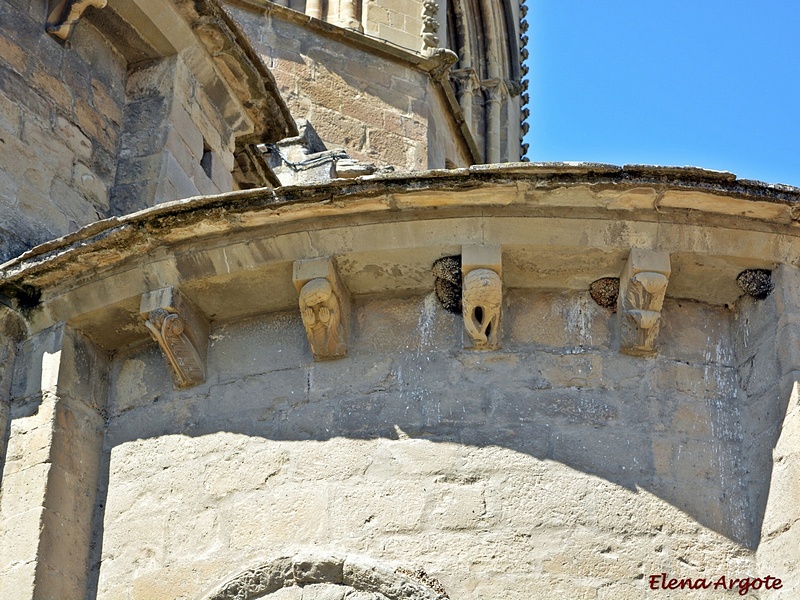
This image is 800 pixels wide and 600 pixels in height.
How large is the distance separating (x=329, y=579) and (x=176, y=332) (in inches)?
54.0

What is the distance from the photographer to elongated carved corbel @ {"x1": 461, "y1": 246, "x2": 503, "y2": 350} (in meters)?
6.86

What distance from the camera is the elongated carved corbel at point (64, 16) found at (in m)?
8.33

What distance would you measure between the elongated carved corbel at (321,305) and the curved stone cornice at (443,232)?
66 millimetres

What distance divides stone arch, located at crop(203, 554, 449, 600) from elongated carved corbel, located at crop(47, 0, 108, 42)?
3261mm

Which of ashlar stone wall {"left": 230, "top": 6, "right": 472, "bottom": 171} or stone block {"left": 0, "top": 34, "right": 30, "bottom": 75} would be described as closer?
stone block {"left": 0, "top": 34, "right": 30, "bottom": 75}

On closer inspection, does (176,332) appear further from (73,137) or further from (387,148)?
(387,148)

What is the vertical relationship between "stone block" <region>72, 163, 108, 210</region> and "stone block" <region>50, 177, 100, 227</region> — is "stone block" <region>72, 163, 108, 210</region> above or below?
above

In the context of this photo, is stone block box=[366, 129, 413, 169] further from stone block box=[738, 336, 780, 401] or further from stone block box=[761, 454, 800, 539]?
stone block box=[761, 454, 800, 539]

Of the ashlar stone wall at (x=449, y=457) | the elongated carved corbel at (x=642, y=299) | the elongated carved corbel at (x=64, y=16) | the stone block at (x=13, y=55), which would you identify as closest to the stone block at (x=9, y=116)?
the stone block at (x=13, y=55)

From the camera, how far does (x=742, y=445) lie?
6.73 metres

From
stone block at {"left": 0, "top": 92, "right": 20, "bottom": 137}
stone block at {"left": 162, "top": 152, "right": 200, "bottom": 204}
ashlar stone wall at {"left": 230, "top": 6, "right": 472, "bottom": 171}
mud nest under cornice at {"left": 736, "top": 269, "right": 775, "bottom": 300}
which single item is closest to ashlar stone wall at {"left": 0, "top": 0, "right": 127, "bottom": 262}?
stone block at {"left": 0, "top": 92, "right": 20, "bottom": 137}

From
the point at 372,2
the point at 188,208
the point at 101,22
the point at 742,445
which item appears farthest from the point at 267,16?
the point at 742,445

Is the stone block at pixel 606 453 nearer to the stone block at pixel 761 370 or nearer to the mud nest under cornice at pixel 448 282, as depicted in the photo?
the stone block at pixel 761 370

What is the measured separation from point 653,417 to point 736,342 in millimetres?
562
